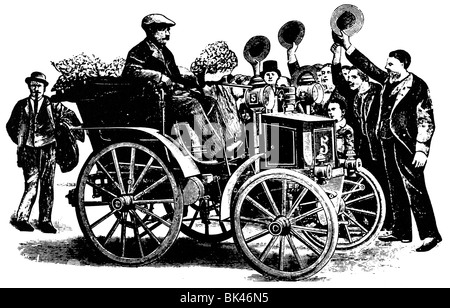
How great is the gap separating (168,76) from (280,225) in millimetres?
1826

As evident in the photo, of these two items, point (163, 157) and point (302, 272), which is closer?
point (302, 272)

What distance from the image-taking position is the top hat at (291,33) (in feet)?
21.5

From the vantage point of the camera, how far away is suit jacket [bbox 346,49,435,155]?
631 cm

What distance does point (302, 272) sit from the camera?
5.36m

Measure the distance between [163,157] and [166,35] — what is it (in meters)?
1.20

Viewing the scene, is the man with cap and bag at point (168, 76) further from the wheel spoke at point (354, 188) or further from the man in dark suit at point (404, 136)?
the man in dark suit at point (404, 136)

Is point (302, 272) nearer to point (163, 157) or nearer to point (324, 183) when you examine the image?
point (324, 183)

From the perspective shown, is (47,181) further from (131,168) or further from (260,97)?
(260,97)

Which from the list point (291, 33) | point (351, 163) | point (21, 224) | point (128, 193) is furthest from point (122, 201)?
point (291, 33)

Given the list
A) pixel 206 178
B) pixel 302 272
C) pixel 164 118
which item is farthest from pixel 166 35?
pixel 302 272

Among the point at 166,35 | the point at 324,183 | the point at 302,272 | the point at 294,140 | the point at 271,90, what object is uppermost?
the point at 166,35

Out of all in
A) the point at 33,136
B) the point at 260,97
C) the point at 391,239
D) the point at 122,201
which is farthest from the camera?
the point at 33,136

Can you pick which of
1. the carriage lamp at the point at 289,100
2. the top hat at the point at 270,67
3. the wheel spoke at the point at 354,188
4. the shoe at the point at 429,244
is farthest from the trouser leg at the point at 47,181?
the shoe at the point at 429,244

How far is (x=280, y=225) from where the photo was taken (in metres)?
5.36
